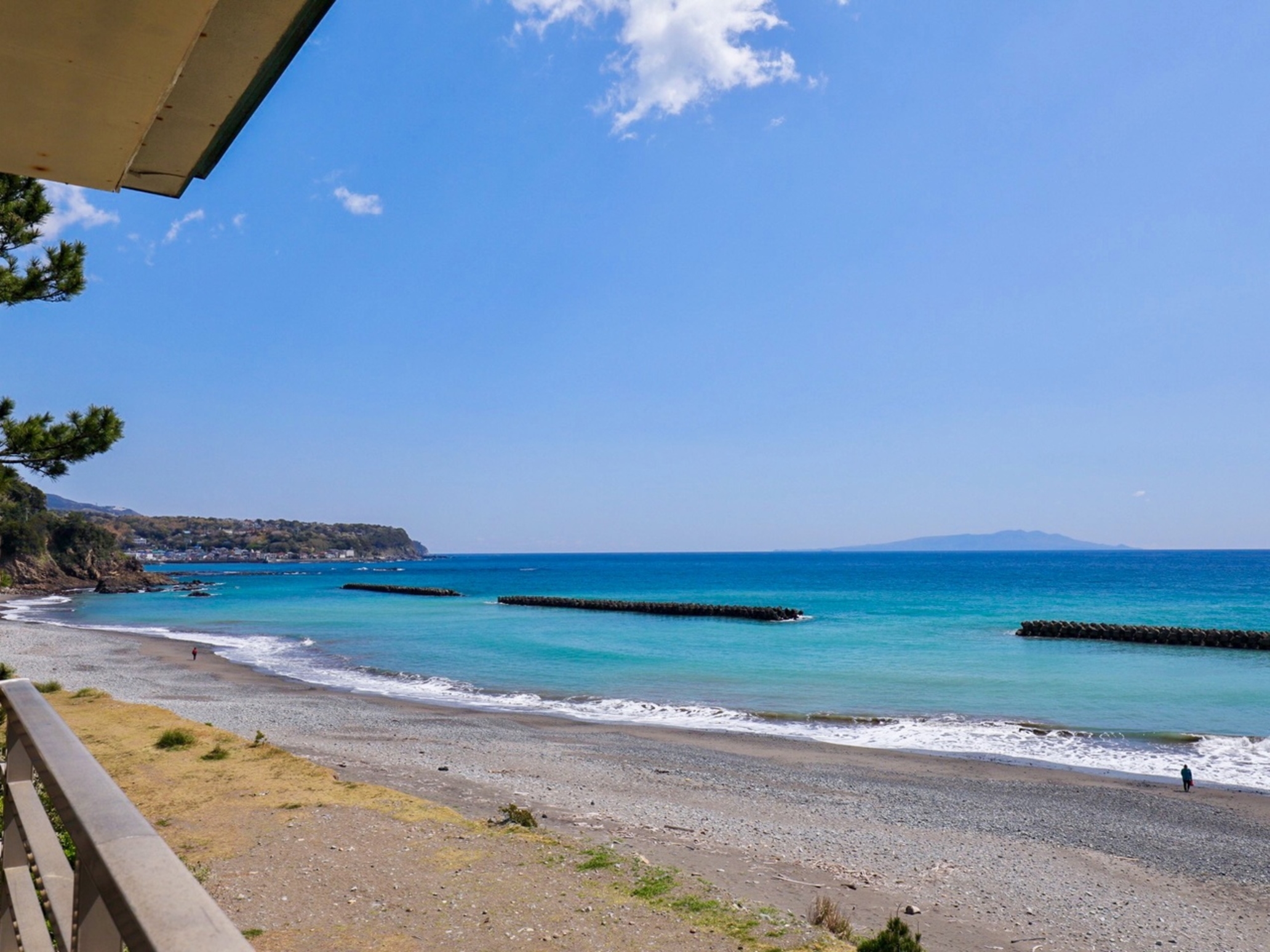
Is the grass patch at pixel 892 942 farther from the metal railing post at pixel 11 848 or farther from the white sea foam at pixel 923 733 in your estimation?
the white sea foam at pixel 923 733

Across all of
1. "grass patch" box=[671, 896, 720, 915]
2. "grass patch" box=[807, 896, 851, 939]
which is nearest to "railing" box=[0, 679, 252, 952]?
"grass patch" box=[671, 896, 720, 915]

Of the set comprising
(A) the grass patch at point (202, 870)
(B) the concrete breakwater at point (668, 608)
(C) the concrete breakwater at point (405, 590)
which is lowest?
(C) the concrete breakwater at point (405, 590)

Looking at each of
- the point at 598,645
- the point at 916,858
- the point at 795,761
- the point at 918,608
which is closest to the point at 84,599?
the point at 598,645

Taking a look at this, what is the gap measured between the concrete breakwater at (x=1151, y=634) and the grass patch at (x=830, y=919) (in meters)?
42.3

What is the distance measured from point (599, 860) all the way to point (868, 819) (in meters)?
5.91

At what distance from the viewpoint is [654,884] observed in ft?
27.3

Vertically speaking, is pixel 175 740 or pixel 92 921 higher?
pixel 92 921

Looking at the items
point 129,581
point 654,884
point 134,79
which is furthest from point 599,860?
point 129,581

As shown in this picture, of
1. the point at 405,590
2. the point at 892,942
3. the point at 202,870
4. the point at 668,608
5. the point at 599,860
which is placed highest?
the point at 202,870

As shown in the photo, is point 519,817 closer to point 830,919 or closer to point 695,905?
point 695,905

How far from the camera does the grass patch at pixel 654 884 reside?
800 cm

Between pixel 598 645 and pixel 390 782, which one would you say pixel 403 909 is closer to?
pixel 390 782

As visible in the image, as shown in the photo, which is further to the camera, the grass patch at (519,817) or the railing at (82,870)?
the grass patch at (519,817)

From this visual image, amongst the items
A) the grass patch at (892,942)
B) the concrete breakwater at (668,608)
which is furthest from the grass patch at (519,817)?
the concrete breakwater at (668,608)
